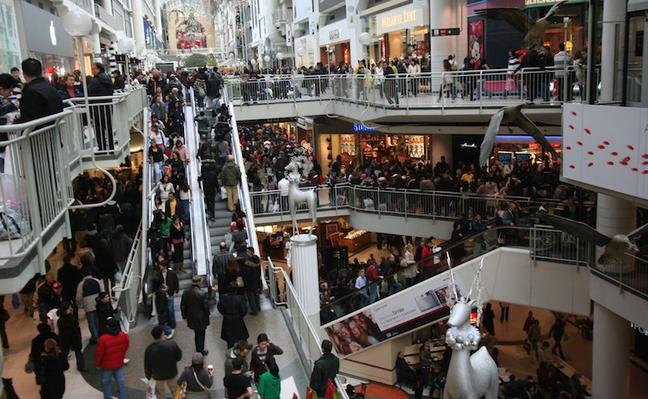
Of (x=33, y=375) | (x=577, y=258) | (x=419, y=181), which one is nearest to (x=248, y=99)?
(x=419, y=181)

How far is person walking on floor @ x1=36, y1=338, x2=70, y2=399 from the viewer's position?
8.41 metres

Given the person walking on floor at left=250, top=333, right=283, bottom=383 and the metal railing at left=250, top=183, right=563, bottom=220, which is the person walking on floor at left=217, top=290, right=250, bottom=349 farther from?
the metal railing at left=250, top=183, right=563, bottom=220

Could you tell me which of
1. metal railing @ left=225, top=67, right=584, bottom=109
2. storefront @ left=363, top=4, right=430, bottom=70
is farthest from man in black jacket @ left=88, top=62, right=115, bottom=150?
storefront @ left=363, top=4, right=430, bottom=70

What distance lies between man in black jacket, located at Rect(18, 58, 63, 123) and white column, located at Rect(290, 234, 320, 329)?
7.10m

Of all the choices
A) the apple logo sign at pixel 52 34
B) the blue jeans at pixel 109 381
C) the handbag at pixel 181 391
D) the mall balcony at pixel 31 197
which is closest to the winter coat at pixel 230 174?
the blue jeans at pixel 109 381

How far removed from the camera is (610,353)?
13805 millimetres

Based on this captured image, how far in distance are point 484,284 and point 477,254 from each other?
2.47 ft

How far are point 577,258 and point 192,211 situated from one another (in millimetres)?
9179

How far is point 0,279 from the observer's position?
4.94m

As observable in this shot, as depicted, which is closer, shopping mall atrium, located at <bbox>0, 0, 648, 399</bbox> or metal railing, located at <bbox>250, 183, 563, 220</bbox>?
shopping mall atrium, located at <bbox>0, 0, 648, 399</bbox>

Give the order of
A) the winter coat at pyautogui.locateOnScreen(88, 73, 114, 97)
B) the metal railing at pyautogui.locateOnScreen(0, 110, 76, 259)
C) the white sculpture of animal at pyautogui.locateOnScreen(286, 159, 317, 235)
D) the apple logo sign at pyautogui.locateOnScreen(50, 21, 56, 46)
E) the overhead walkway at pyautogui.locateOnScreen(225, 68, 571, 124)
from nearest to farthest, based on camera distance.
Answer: the metal railing at pyautogui.locateOnScreen(0, 110, 76, 259) < the winter coat at pyautogui.locateOnScreen(88, 73, 114, 97) < the white sculpture of animal at pyautogui.locateOnScreen(286, 159, 317, 235) < the overhead walkway at pyautogui.locateOnScreen(225, 68, 571, 124) < the apple logo sign at pyautogui.locateOnScreen(50, 21, 56, 46)

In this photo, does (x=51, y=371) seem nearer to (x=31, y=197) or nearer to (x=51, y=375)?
(x=51, y=375)

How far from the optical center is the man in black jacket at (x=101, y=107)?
11.8m

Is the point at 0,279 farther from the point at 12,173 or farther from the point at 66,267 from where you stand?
the point at 66,267
